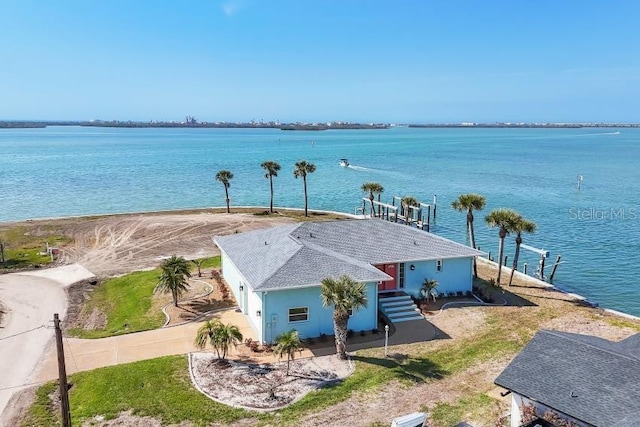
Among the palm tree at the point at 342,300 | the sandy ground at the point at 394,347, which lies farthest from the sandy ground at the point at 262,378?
the sandy ground at the point at 394,347

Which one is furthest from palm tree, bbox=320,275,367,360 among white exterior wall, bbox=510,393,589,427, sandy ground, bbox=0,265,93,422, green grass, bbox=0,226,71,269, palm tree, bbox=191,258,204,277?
green grass, bbox=0,226,71,269

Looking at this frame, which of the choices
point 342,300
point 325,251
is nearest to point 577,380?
point 342,300

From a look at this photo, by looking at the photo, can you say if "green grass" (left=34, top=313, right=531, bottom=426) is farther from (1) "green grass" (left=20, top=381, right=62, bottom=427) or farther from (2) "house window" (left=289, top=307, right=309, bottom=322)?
(2) "house window" (left=289, top=307, right=309, bottom=322)

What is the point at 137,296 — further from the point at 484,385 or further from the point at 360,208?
the point at 360,208

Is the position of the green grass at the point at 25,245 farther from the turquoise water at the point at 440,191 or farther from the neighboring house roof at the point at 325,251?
the neighboring house roof at the point at 325,251

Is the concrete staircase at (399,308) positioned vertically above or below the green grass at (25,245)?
above

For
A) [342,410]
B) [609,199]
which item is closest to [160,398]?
[342,410]
